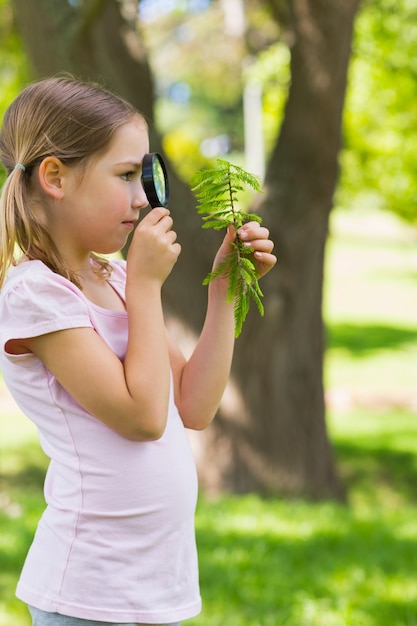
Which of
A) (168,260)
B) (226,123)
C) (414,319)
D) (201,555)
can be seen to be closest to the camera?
(168,260)

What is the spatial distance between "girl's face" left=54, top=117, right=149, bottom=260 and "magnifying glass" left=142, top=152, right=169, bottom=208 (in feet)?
0.11

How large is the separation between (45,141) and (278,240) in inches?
168

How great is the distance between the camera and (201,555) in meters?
4.13

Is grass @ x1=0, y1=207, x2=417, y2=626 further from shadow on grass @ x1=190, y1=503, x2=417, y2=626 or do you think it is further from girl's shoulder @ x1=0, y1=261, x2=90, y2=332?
girl's shoulder @ x1=0, y1=261, x2=90, y2=332

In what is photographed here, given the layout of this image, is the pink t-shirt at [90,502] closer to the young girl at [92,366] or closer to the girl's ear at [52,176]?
the young girl at [92,366]

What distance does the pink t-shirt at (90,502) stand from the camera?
175 centimetres

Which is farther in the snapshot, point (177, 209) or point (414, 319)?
point (414, 319)

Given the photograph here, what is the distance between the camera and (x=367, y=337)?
57.5 feet

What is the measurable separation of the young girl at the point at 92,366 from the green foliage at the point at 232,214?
33mm

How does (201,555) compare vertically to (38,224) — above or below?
below

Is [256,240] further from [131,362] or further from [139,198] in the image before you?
[131,362]

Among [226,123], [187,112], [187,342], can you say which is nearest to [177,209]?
[187,342]

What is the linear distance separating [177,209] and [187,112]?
156 ft

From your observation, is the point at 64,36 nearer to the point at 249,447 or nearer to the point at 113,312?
the point at 249,447
